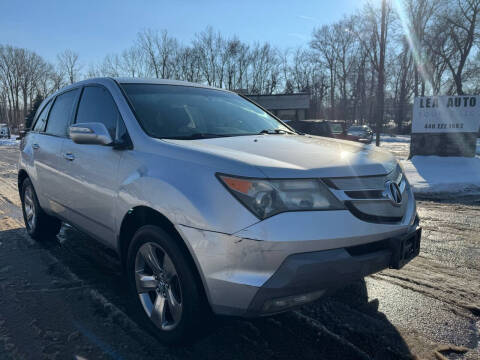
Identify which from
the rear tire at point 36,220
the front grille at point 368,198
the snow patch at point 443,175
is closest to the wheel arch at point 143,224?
the front grille at point 368,198

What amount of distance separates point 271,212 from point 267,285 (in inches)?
14.5

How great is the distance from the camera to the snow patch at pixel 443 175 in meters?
7.98

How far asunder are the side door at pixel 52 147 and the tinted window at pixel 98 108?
272 millimetres

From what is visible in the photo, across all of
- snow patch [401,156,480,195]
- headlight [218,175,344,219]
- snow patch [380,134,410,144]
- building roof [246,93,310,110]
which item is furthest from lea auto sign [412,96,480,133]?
building roof [246,93,310,110]

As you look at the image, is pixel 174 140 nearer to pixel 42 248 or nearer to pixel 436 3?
pixel 42 248

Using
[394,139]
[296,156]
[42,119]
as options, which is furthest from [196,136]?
[394,139]

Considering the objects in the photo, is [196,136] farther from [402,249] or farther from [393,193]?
[402,249]

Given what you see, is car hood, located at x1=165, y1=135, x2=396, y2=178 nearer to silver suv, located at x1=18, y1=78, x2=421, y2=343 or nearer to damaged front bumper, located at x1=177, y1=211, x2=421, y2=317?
silver suv, located at x1=18, y1=78, x2=421, y2=343

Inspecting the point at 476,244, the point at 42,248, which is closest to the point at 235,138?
the point at 42,248

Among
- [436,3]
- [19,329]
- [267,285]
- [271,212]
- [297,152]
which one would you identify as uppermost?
[436,3]

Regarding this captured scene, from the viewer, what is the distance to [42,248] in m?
4.36

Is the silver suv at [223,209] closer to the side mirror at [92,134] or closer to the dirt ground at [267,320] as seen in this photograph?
the side mirror at [92,134]

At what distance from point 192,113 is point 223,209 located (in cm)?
Answer: 147

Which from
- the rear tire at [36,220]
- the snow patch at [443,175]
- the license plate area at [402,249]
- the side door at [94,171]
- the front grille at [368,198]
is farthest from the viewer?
the snow patch at [443,175]
